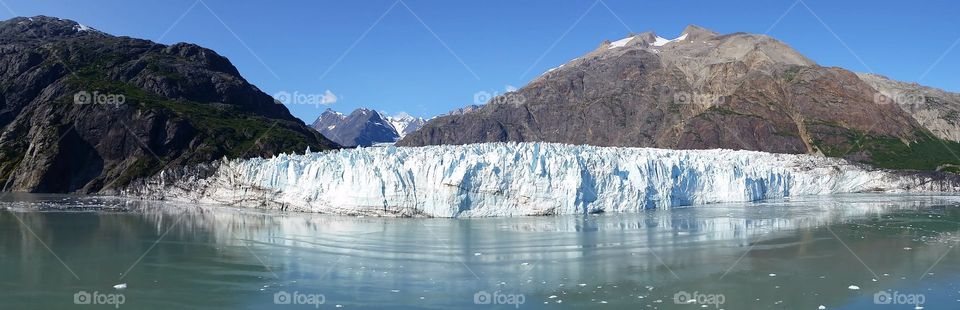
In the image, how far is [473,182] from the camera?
27141 mm

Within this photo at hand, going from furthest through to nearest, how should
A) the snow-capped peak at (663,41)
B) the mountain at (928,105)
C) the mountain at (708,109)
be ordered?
the snow-capped peak at (663,41) < the mountain at (928,105) < the mountain at (708,109)

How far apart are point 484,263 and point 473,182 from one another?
1133 centimetres

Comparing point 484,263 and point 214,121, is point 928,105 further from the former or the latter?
point 484,263

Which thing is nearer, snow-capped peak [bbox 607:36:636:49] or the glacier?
the glacier

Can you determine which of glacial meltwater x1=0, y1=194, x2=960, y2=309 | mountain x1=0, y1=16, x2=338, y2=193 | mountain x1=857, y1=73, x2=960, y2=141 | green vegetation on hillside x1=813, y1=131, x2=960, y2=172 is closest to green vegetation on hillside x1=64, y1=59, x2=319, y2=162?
mountain x1=0, y1=16, x2=338, y2=193

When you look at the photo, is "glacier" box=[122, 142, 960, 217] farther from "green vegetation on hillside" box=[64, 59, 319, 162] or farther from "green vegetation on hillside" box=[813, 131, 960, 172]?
"green vegetation on hillside" box=[813, 131, 960, 172]

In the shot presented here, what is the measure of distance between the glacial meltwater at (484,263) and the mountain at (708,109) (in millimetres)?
68477

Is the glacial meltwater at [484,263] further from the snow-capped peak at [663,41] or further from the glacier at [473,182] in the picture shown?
the snow-capped peak at [663,41]

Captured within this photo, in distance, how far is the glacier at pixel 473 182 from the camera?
27.2m

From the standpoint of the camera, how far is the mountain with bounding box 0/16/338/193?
57.7 meters

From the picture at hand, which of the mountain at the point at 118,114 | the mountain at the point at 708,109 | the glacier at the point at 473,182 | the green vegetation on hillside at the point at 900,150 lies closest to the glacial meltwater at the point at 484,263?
the glacier at the point at 473,182

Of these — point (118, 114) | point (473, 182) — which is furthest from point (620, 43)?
point (473, 182)

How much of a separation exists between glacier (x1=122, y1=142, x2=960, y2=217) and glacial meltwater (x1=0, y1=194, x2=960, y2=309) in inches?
57.0

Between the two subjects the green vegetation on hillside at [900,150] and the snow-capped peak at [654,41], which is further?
the snow-capped peak at [654,41]
